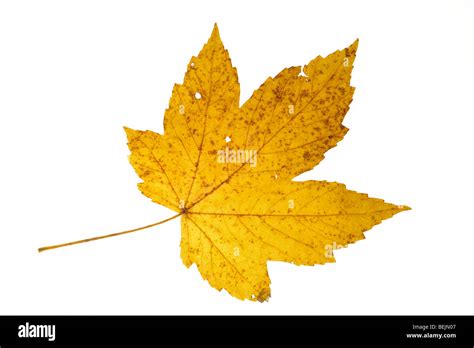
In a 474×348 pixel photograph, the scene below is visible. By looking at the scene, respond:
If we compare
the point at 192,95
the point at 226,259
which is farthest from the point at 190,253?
the point at 192,95

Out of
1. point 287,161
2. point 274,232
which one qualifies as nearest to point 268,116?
point 287,161

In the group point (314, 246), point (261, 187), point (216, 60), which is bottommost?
point (314, 246)

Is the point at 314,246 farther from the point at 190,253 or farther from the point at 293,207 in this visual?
the point at 190,253

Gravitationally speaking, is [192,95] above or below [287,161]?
above

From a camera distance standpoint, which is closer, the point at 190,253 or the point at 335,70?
the point at 335,70
